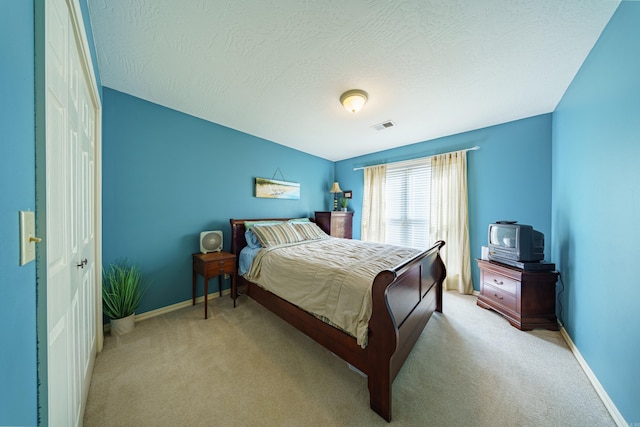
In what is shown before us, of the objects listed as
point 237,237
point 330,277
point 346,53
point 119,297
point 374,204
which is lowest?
point 119,297

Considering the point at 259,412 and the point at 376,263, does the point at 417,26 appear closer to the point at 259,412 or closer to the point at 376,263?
the point at 376,263

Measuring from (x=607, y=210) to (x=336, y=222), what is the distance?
3.13 m

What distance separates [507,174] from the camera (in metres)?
2.85

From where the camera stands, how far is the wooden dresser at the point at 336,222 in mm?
3955

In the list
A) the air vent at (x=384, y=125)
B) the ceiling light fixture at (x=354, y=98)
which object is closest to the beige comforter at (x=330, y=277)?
the ceiling light fixture at (x=354, y=98)

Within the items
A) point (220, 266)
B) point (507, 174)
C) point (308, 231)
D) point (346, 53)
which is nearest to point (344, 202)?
point (308, 231)

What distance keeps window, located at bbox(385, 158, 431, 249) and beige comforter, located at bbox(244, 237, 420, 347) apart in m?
1.36

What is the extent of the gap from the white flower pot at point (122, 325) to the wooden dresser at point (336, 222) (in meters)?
2.90

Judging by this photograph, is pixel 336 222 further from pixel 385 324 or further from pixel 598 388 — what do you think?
pixel 598 388

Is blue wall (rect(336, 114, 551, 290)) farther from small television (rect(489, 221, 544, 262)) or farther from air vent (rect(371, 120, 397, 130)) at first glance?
air vent (rect(371, 120, 397, 130))

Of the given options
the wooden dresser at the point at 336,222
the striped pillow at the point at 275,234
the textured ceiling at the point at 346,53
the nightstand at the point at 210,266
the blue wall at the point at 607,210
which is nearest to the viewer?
the blue wall at the point at 607,210

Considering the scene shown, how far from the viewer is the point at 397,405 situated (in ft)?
A: 4.44

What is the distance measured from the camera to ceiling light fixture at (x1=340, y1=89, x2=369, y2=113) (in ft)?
7.01

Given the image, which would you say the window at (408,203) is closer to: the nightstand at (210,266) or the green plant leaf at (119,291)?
the nightstand at (210,266)
